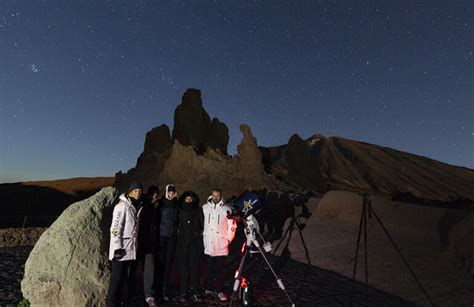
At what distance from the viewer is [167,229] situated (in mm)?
7484

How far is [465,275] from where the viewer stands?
9.77 meters

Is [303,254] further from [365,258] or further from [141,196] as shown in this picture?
[141,196]

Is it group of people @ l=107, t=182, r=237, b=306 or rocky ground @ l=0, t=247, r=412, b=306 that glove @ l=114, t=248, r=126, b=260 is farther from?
rocky ground @ l=0, t=247, r=412, b=306

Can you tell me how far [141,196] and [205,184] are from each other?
61.9 ft

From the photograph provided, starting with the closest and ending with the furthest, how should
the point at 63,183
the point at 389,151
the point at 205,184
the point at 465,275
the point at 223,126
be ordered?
the point at 465,275
the point at 205,184
the point at 223,126
the point at 63,183
the point at 389,151

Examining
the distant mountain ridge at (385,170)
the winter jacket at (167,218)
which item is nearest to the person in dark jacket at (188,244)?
the winter jacket at (167,218)

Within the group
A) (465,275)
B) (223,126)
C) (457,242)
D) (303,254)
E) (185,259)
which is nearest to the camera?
(185,259)

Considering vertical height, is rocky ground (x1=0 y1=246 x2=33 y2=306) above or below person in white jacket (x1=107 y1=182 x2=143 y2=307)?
below

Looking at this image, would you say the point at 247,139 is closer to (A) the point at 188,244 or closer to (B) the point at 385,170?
(A) the point at 188,244

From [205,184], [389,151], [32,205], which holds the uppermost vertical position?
[389,151]

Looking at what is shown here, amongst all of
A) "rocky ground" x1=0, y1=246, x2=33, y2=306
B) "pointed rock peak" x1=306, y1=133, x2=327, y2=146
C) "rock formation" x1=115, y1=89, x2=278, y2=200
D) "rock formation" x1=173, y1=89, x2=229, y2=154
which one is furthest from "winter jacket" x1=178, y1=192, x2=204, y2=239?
"pointed rock peak" x1=306, y1=133, x2=327, y2=146

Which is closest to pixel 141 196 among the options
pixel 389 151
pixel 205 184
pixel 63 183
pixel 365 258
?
pixel 365 258

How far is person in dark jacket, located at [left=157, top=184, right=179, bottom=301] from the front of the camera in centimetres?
750

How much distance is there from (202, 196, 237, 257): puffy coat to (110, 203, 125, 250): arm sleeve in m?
1.94
